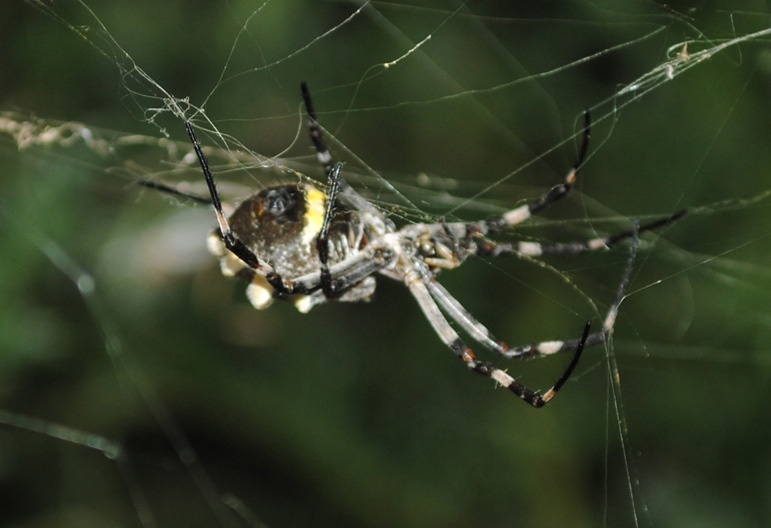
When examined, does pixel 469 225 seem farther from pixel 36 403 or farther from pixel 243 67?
pixel 36 403

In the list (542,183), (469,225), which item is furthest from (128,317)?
(542,183)

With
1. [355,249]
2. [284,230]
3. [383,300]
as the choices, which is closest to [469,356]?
[355,249]

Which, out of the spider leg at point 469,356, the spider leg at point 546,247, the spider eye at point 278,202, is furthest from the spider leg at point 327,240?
the spider leg at point 546,247

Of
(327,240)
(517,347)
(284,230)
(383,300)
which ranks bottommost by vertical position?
(517,347)

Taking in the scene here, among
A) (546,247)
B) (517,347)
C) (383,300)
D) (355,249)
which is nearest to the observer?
(517,347)

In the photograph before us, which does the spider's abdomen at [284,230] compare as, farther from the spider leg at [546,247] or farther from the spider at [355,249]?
the spider leg at [546,247]

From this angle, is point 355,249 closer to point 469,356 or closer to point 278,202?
point 278,202

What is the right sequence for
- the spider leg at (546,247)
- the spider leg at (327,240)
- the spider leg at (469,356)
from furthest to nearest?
the spider leg at (546,247)
the spider leg at (469,356)
the spider leg at (327,240)

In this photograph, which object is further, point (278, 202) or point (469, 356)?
point (469, 356)

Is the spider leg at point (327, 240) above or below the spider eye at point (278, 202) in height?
below
